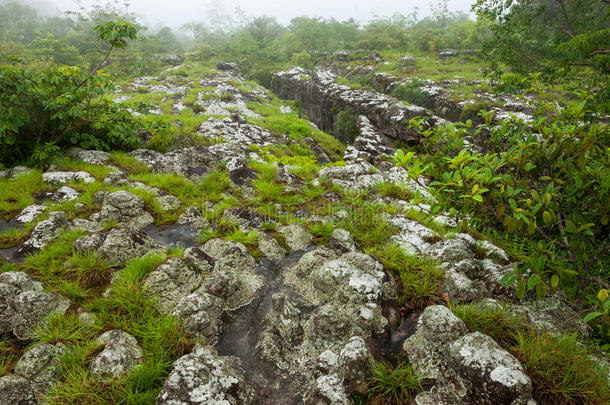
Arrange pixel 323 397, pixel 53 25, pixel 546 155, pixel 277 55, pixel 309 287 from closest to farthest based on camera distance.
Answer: pixel 323 397 < pixel 546 155 < pixel 309 287 < pixel 277 55 < pixel 53 25

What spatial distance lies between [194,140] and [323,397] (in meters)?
10.5

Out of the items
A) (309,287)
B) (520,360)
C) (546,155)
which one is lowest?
(309,287)

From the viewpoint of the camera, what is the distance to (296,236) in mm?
5211

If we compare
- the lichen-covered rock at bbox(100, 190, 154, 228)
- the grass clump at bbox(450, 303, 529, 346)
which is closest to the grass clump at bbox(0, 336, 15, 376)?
the lichen-covered rock at bbox(100, 190, 154, 228)

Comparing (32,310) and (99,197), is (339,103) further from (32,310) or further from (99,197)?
(32,310)

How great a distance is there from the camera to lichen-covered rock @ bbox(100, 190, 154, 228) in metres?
5.22

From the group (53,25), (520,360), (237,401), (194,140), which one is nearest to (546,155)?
(520,360)

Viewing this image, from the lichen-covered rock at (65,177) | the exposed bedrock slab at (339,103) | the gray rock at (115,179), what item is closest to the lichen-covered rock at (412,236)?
the gray rock at (115,179)

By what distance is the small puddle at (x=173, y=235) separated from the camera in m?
4.96

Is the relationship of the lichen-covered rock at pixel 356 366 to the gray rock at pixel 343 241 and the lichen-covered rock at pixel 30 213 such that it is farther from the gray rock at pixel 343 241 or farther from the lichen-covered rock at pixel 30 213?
the lichen-covered rock at pixel 30 213

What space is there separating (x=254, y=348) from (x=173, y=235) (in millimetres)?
3070

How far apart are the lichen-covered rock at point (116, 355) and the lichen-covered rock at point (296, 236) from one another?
9.13 feet

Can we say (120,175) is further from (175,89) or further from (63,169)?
(175,89)

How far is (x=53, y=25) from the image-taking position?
60125 millimetres
